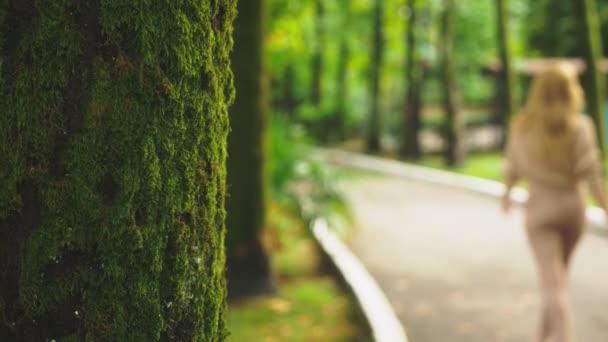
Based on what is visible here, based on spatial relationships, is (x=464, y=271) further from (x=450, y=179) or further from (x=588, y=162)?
(x=450, y=179)

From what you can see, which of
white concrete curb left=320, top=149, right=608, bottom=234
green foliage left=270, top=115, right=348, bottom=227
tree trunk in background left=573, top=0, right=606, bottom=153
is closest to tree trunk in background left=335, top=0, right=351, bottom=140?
white concrete curb left=320, top=149, right=608, bottom=234

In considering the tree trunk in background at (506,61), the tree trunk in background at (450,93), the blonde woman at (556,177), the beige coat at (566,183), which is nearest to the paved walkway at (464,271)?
the blonde woman at (556,177)

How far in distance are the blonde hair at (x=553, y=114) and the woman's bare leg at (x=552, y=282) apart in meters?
0.54

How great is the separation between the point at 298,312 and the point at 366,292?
0.82 meters

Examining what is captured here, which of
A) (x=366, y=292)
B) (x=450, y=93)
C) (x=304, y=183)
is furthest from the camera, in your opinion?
(x=450, y=93)

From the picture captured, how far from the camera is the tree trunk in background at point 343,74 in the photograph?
32.2 meters

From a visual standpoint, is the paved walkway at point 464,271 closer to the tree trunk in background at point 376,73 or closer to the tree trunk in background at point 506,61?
the tree trunk in background at point 506,61

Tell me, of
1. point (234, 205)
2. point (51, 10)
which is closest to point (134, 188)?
point (51, 10)

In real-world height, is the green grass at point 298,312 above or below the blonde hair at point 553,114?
below

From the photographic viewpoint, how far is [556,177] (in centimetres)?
527

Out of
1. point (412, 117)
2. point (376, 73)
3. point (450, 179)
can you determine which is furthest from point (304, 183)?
point (376, 73)

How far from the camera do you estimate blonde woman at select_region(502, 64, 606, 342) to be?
515 cm

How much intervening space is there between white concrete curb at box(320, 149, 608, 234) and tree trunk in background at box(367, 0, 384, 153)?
244 centimetres

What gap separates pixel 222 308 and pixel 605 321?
5019 millimetres
